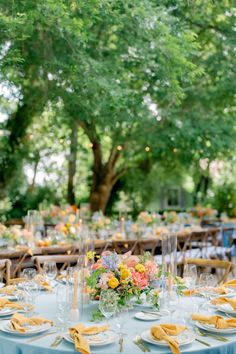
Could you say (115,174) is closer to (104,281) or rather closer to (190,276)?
(190,276)

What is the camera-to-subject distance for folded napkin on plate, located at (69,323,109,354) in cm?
208

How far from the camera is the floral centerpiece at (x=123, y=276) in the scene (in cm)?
263

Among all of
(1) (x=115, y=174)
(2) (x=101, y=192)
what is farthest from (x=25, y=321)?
(1) (x=115, y=174)

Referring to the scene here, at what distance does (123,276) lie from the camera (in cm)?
264

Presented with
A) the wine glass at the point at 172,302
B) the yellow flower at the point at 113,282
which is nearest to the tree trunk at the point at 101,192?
the wine glass at the point at 172,302

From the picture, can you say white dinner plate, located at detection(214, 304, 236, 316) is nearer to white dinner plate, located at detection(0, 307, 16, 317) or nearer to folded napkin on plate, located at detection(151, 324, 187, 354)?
folded napkin on plate, located at detection(151, 324, 187, 354)

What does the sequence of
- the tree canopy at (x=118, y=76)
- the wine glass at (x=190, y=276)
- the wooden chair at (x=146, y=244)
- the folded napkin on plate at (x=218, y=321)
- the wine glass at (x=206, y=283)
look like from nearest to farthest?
the folded napkin on plate at (x=218, y=321) < the wine glass at (x=206, y=283) < the wine glass at (x=190, y=276) < the tree canopy at (x=118, y=76) < the wooden chair at (x=146, y=244)

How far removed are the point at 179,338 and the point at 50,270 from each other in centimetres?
138

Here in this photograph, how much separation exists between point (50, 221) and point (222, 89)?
4.47 m

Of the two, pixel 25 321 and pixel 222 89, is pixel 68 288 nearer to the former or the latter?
pixel 25 321

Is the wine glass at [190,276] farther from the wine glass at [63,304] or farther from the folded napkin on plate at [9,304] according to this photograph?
the folded napkin on plate at [9,304]

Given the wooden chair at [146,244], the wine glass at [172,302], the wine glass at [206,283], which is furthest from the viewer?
the wooden chair at [146,244]

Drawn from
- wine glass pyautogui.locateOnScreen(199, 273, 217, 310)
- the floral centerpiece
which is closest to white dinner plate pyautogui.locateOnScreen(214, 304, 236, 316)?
wine glass pyautogui.locateOnScreen(199, 273, 217, 310)

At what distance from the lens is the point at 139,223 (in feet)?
25.3
